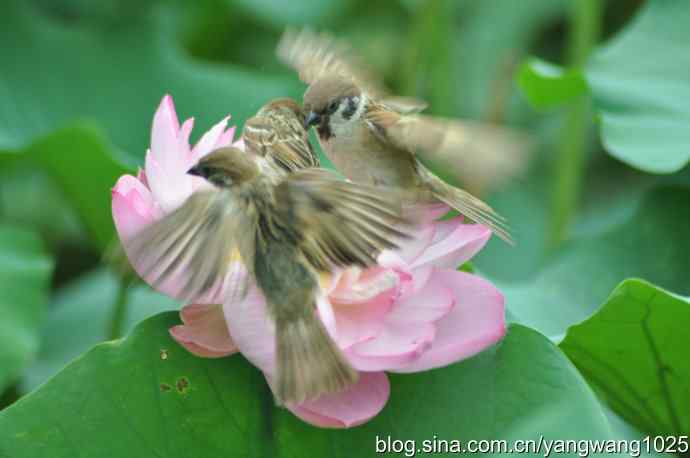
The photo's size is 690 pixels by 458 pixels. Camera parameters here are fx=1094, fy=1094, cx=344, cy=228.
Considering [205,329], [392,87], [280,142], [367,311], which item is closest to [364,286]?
[367,311]

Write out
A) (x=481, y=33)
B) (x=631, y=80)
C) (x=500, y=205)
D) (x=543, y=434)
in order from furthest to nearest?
(x=481, y=33) < (x=500, y=205) < (x=631, y=80) < (x=543, y=434)

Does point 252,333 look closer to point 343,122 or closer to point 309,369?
point 309,369

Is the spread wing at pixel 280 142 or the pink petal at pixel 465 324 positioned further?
the spread wing at pixel 280 142

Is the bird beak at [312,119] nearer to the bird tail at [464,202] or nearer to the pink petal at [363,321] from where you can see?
the bird tail at [464,202]

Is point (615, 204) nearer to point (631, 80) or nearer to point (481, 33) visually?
point (481, 33)

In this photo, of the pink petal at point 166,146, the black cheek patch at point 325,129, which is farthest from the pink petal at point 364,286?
the black cheek patch at point 325,129

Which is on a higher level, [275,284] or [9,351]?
[275,284]

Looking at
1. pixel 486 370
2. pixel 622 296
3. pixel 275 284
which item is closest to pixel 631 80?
pixel 622 296
